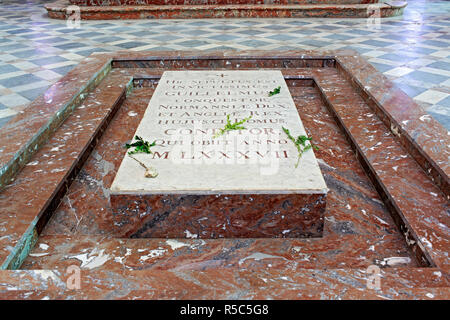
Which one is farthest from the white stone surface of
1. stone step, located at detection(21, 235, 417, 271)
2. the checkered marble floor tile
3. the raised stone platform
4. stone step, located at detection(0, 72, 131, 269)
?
the checkered marble floor tile

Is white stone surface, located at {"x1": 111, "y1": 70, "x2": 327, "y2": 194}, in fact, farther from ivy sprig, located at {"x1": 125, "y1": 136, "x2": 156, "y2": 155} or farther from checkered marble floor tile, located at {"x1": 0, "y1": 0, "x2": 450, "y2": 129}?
checkered marble floor tile, located at {"x1": 0, "y1": 0, "x2": 450, "y2": 129}

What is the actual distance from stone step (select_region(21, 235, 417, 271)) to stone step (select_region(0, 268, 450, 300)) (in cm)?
21

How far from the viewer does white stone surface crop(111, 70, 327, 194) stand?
1619 mm

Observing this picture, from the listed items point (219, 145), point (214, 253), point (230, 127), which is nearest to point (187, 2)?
point (230, 127)

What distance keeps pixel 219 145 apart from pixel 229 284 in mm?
861

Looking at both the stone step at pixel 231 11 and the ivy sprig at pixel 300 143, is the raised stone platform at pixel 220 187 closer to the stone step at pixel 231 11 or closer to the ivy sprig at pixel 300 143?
the ivy sprig at pixel 300 143

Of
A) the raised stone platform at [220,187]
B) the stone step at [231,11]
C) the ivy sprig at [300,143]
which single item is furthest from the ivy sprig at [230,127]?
the stone step at [231,11]

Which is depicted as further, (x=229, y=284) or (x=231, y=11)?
(x=231, y=11)

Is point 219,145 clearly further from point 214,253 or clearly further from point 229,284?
point 229,284

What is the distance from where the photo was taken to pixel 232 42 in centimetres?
578

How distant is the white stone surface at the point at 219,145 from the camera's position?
5.31 feet

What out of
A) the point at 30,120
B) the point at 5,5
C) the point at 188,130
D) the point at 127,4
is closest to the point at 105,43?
the point at 127,4

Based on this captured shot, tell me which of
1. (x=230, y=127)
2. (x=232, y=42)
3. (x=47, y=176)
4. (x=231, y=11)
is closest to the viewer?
(x=47, y=176)

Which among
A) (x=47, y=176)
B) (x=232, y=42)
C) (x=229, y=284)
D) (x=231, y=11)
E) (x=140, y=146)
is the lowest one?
(x=229, y=284)
